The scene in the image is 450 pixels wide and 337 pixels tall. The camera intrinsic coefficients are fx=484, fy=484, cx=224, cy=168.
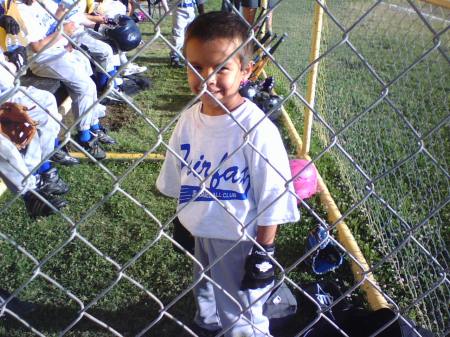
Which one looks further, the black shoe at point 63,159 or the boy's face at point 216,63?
the black shoe at point 63,159

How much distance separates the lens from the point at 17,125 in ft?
9.30

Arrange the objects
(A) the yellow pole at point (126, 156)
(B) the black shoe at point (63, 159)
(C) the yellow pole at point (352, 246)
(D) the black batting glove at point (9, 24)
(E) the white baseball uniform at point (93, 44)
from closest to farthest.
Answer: (C) the yellow pole at point (352, 246) < (D) the black batting glove at point (9, 24) < (B) the black shoe at point (63, 159) < (A) the yellow pole at point (126, 156) < (E) the white baseball uniform at point (93, 44)

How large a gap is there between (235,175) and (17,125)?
5.57 ft

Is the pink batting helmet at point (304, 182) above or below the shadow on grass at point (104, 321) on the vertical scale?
above

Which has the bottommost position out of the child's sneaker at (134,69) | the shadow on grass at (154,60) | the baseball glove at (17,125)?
the shadow on grass at (154,60)

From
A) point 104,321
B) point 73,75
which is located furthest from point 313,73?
point 104,321

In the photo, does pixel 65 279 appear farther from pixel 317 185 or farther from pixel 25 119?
pixel 317 185

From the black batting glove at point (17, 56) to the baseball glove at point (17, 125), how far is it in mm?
741

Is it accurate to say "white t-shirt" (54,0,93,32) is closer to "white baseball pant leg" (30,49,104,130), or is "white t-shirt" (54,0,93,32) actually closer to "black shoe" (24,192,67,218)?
"white baseball pant leg" (30,49,104,130)

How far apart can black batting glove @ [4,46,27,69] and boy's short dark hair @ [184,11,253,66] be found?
2.29 metres

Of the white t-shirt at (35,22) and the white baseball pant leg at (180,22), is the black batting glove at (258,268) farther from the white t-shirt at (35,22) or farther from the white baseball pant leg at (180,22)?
the white baseball pant leg at (180,22)

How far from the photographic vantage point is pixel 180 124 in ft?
6.32

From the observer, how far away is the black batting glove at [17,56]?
3.49 meters

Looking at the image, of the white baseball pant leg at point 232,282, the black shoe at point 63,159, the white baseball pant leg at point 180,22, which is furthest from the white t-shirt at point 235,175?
the white baseball pant leg at point 180,22
